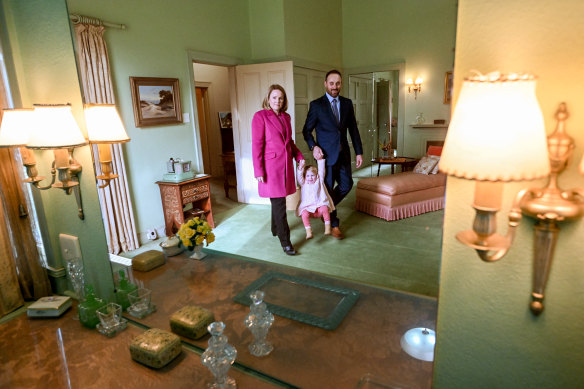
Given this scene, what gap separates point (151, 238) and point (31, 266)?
22.0 inches

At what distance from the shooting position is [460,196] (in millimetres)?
699

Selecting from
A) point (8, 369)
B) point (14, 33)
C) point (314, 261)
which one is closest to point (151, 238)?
point (8, 369)

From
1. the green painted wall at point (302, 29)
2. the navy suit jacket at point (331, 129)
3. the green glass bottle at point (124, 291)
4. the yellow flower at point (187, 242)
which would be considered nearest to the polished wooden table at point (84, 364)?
the green glass bottle at point (124, 291)

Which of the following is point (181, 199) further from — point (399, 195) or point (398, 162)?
point (399, 195)

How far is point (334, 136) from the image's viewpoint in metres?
2.38

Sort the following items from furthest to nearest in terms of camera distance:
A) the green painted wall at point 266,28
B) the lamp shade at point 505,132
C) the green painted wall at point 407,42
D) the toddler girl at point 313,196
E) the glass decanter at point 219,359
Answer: the green painted wall at point 266,28
the toddler girl at point 313,196
the green painted wall at point 407,42
the glass decanter at point 219,359
the lamp shade at point 505,132

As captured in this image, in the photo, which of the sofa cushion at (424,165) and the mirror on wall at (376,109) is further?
the mirror on wall at (376,109)

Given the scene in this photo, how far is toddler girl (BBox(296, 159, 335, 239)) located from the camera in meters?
2.69

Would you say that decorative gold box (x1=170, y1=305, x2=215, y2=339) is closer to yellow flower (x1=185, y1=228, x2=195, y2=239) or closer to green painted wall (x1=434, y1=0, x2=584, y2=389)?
yellow flower (x1=185, y1=228, x2=195, y2=239)

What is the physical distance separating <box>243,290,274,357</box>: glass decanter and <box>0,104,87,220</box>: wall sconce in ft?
2.85

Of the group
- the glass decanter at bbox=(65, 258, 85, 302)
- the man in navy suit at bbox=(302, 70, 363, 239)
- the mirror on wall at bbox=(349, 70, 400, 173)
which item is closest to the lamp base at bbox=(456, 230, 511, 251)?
the mirror on wall at bbox=(349, 70, 400, 173)

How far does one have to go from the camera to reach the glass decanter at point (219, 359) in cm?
81

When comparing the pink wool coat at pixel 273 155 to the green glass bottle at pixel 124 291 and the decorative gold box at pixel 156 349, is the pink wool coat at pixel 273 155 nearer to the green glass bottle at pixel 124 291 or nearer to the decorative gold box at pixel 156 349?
the green glass bottle at pixel 124 291

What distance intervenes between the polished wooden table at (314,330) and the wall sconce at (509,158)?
293 mm
